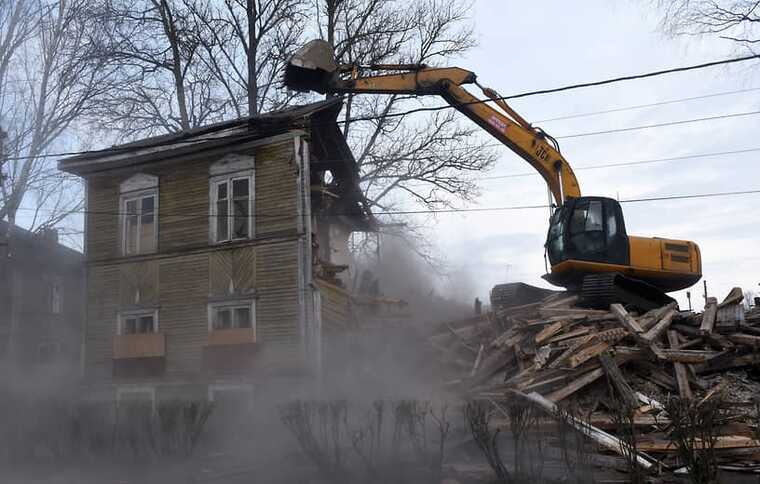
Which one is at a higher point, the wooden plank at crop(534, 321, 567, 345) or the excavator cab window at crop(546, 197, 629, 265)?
the excavator cab window at crop(546, 197, 629, 265)

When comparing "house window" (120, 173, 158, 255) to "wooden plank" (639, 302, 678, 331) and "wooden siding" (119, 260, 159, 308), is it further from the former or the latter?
"wooden plank" (639, 302, 678, 331)

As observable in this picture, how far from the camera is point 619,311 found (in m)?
15.1

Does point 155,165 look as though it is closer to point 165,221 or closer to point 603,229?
point 165,221

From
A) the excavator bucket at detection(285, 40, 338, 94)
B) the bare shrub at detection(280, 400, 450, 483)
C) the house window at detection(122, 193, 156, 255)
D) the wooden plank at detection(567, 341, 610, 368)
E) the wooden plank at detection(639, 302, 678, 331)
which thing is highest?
the excavator bucket at detection(285, 40, 338, 94)

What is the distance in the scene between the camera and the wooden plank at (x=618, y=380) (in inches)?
479

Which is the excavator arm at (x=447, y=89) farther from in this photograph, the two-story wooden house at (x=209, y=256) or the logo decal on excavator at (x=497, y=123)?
the two-story wooden house at (x=209, y=256)

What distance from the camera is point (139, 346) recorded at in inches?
731

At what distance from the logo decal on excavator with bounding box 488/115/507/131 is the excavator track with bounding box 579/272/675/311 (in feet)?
15.0

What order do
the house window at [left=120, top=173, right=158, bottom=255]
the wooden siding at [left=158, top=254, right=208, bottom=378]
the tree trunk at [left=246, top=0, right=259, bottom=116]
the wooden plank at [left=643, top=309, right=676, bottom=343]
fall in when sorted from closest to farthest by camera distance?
the wooden plank at [left=643, top=309, right=676, bottom=343] → the wooden siding at [left=158, top=254, right=208, bottom=378] → the house window at [left=120, top=173, right=158, bottom=255] → the tree trunk at [left=246, top=0, right=259, bottom=116]

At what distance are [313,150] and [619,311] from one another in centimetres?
971

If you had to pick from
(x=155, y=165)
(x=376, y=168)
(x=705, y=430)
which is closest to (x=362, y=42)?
(x=376, y=168)

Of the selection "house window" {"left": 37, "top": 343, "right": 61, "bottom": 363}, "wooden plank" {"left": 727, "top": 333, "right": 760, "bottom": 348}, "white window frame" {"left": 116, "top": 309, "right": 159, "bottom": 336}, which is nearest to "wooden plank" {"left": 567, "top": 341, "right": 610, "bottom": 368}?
"wooden plank" {"left": 727, "top": 333, "right": 760, "bottom": 348}

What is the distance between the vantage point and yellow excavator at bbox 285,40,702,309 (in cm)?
1683

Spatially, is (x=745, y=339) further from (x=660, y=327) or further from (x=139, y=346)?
(x=139, y=346)
